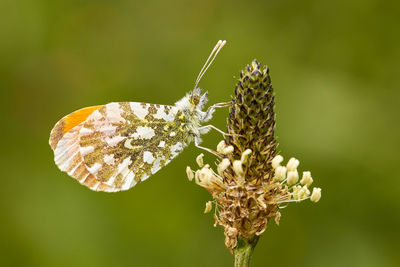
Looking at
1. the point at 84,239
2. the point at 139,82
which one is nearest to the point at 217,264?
the point at 84,239

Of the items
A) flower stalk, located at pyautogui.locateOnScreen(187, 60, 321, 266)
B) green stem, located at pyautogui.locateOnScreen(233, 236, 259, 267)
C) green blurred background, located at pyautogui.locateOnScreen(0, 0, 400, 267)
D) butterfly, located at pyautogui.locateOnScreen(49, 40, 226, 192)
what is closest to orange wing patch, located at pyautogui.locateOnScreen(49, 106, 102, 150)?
butterfly, located at pyautogui.locateOnScreen(49, 40, 226, 192)

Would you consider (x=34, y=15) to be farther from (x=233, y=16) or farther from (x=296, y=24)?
(x=296, y=24)

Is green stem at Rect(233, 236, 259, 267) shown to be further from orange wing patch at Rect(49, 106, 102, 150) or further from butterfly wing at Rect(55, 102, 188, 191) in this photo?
orange wing patch at Rect(49, 106, 102, 150)

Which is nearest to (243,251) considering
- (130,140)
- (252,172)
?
(252,172)

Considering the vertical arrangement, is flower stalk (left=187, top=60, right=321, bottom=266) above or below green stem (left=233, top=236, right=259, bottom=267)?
above

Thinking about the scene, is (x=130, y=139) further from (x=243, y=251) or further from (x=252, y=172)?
(x=243, y=251)

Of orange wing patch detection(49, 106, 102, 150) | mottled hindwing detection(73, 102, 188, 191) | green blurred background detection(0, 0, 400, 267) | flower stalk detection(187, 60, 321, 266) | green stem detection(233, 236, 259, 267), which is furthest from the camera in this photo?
green blurred background detection(0, 0, 400, 267)

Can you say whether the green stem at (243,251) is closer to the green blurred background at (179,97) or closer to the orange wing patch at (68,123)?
the orange wing patch at (68,123)
